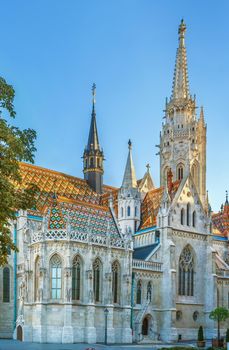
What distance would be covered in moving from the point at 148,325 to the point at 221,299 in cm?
1108

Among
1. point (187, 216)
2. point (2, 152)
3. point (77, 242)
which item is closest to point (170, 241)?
point (187, 216)

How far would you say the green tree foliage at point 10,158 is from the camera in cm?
2622

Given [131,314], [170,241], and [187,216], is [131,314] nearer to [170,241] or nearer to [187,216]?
[170,241]

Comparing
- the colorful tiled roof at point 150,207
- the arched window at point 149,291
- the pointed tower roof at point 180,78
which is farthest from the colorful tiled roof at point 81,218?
the pointed tower roof at point 180,78

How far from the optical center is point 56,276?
48.6 m

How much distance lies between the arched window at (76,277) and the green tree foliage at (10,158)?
69.0 ft

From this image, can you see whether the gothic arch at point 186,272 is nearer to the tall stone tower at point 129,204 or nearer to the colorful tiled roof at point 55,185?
the tall stone tower at point 129,204

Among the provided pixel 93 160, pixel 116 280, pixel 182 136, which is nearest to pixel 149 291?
pixel 116 280

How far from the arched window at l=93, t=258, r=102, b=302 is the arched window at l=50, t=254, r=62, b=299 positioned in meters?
3.50

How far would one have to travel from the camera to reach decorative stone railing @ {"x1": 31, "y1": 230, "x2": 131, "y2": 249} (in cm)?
4862

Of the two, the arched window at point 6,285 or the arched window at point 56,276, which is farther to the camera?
the arched window at point 6,285

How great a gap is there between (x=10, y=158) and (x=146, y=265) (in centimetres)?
3192

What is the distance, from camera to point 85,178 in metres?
73.1

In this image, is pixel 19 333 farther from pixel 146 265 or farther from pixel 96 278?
pixel 146 265
